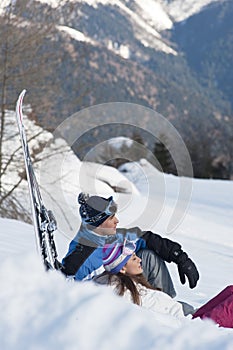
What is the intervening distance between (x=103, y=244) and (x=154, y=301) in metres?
0.52

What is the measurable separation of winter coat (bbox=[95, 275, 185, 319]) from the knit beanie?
567mm

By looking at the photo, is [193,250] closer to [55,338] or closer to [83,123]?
[83,123]

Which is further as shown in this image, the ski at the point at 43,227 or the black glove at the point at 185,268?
the black glove at the point at 185,268

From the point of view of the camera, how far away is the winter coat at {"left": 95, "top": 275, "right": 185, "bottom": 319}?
3178 millimetres

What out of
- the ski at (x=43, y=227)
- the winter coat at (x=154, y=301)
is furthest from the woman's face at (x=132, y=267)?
the ski at (x=43, y=227)

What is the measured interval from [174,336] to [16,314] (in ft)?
1.98

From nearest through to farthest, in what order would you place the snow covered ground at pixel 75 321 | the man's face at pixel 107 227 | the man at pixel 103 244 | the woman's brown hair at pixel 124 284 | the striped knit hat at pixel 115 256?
the snow covered ground at pixel 75 321
the woman's brown hair at pixel 124 284
the striped knit hat at pixel 115 256
the man at pixel 103 244
the man's face at pixel 107 227

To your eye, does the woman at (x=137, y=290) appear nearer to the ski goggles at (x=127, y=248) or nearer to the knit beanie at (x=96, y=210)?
the ski goggles at (x=127, y=248)

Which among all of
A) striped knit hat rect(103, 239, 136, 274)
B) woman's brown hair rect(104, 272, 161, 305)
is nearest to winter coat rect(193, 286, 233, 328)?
woman's brown hair rect(104, 272, 161, 305)

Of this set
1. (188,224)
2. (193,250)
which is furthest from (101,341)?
(188,224)

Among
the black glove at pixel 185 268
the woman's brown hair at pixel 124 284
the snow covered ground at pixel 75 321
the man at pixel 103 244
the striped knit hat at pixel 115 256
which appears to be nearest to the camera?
the snow covered ground at pixel 75 321

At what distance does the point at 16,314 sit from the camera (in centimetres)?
204

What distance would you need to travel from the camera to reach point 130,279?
322 cm

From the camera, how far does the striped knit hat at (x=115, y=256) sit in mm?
3330
